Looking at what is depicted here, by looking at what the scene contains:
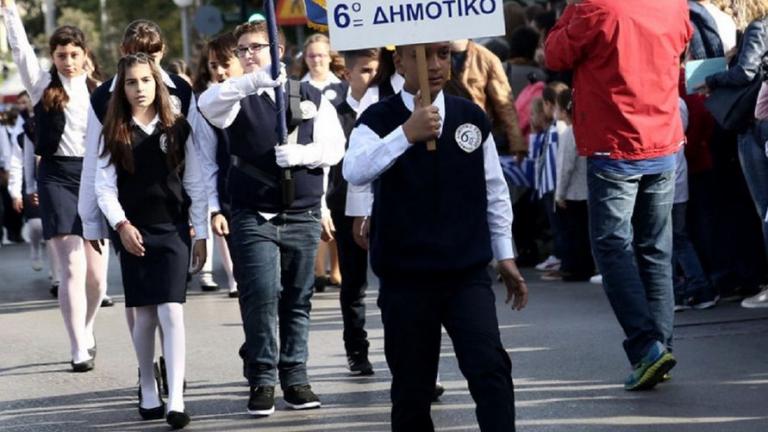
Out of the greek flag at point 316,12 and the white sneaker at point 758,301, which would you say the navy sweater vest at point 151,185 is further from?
the white sneaker at point 758,301

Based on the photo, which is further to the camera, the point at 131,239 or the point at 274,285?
the point at 274,285

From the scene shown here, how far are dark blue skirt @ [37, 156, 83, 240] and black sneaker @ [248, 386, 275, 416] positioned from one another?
2725mm

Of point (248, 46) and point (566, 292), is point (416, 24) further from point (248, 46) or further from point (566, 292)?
point (566, 292)

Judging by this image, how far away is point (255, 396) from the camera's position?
8219 mm

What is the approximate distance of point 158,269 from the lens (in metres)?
8.13

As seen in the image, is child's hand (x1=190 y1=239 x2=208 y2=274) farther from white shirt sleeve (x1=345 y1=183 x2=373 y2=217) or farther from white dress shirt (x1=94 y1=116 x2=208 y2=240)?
white shirt sleeve (x1=345 y1=183 x2=373 y2=217)

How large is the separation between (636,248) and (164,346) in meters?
2.44

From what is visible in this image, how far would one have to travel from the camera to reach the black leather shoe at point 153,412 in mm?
Answer: 8359

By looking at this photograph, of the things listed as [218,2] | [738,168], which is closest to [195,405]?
[738,168]

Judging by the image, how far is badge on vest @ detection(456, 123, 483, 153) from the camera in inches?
247

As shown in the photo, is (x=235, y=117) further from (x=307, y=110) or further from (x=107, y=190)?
(x=107, y=190)

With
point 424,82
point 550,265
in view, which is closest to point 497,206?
point 424,82

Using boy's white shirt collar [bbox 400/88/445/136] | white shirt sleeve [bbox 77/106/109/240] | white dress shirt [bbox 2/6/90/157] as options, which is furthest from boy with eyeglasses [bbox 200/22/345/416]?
white dress shirt [bbox 2/6/90/157]

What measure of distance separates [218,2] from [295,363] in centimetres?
1967
